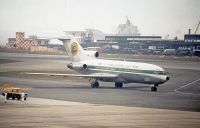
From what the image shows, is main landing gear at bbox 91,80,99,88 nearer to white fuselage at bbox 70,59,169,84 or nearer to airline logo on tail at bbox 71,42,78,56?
white fuselage at bbox 70,59,169,84

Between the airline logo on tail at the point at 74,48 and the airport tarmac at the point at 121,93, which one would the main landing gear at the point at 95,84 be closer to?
the airport tarmac at the point at 121,93

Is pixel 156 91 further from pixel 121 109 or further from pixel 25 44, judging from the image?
pixel 25 44

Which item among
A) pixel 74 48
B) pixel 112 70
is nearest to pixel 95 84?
pixel 112 70

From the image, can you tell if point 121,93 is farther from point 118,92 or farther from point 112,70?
point 112,70

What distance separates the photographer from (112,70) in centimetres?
6356

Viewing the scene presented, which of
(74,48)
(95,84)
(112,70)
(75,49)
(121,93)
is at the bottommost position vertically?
(121,93)

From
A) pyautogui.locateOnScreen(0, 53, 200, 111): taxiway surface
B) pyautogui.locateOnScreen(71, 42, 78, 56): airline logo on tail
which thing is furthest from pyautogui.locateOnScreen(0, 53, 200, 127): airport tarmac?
pyautogui.locateOnScreen(71, 42, 78, 56): airline logo on tail

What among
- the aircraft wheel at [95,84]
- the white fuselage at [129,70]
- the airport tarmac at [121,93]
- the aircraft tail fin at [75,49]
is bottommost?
the airport tarmac at [121,93]

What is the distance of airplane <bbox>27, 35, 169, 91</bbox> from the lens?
200 ft

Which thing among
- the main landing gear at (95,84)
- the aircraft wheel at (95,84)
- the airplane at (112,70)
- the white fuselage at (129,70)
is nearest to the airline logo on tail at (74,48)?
the airplane at (112,70)

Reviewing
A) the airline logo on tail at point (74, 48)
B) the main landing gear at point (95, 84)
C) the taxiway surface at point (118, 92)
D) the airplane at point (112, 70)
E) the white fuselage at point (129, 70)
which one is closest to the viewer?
the taxiway surface at point (118, 92)

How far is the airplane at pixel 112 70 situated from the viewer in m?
60.8

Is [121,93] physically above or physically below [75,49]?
below

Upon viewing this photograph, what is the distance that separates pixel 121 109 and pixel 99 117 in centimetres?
572
